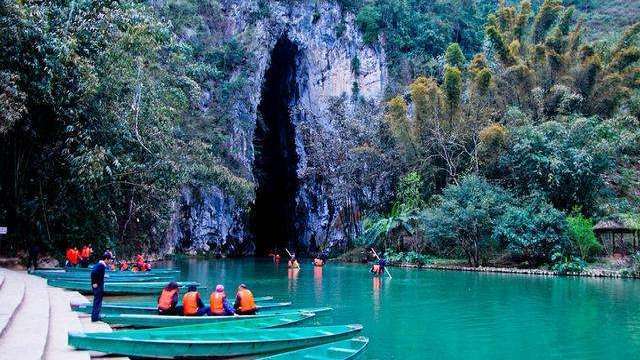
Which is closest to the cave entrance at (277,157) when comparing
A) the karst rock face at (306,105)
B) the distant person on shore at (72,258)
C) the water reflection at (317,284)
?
the karst rock face at (306,105)

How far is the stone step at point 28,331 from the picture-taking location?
5.91 meters

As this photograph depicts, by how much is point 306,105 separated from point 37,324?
103 ft

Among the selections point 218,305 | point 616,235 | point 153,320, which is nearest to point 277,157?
point 616,235

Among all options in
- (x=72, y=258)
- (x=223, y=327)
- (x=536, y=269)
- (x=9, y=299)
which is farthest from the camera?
(x=536, y=269)

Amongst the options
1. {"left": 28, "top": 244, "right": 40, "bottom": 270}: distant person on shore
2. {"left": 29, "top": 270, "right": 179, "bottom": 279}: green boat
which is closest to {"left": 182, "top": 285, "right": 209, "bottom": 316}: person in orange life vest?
{"left": 29, "top": 270, "right": 179, "bottom": 279}: green boat

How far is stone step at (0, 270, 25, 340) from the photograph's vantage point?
7069 millimetres

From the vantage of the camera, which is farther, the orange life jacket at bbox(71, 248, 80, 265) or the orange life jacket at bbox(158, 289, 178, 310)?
the orange life jacket at bbox(71, 248, 80, 265)

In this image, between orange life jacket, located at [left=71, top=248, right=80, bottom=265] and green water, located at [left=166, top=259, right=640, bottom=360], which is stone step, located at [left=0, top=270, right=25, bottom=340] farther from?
green water, located at [left=166, top=259, right=640, bottom=360]

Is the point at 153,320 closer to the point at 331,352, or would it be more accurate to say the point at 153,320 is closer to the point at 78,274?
the point at 331,352

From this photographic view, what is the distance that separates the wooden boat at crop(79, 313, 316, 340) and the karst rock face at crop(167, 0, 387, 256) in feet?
81.4

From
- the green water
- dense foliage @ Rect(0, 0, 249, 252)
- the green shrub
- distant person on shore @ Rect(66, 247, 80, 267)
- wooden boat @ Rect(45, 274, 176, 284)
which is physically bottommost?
the green water

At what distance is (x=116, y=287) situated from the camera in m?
13.1

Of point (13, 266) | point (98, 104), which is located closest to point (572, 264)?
point (98, 104)

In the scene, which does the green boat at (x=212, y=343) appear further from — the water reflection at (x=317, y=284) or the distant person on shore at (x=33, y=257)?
the distant person on shore at (x=33, y=257)
